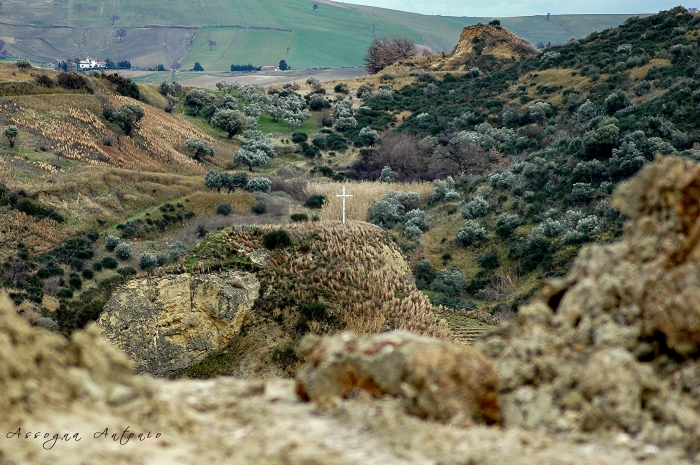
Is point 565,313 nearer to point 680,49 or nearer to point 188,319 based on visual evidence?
point 188,319

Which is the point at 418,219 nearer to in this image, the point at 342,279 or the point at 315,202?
the point at 315,202

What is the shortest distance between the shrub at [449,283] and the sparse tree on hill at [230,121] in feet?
105

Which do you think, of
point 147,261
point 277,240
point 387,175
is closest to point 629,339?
point 277,240

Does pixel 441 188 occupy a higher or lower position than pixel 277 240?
lower

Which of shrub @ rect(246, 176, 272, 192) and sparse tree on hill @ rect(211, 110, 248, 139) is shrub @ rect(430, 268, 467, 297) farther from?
sparse tree on hill @ rect(211, 110, 248, 139)

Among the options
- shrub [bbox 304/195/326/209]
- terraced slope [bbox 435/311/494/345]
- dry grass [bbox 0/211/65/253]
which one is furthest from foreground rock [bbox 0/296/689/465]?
shrub [bbox 304/195/326/209]

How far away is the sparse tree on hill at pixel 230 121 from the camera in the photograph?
5497 cm

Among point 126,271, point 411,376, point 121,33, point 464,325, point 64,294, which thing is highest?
point 121,33

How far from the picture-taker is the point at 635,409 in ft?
12.1

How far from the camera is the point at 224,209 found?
32.8 m

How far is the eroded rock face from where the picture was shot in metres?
13.4

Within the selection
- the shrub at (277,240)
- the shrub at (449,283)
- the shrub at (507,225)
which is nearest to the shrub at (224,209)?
the shrub at (449,283)

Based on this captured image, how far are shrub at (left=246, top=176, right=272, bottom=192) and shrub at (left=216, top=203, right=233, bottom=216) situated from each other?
17.4 feet
